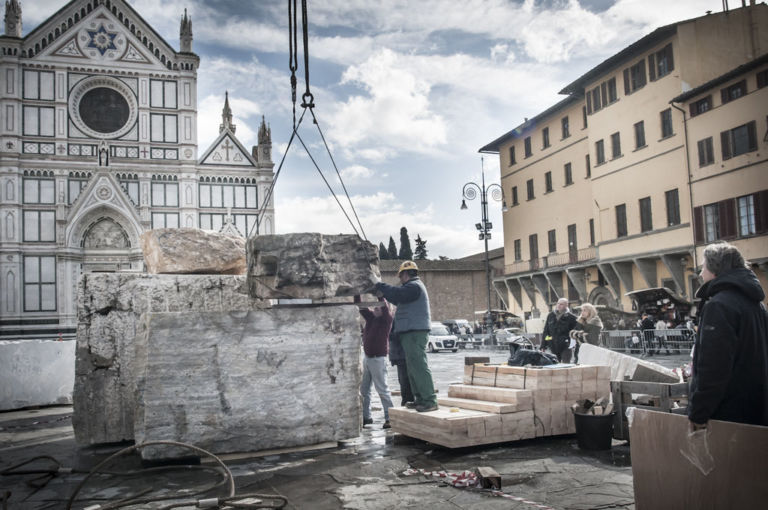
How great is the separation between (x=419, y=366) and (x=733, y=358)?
3.56 metres

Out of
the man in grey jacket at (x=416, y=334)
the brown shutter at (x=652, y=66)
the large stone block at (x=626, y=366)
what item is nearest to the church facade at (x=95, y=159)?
the brown shutter at (x=652, y=66)

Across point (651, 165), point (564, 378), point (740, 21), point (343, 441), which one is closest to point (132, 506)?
point (343, 441)

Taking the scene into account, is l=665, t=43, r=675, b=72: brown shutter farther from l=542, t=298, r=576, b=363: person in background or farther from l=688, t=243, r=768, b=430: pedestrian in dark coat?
l=688, t=243, r=768, b=430: pedestrian in dark coat

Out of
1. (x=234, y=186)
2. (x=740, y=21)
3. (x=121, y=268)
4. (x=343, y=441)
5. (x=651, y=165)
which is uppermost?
(x=740, y=21)

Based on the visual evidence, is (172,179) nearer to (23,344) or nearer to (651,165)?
(651,165)

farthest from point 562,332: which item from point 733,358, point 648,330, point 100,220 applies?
point 100,220

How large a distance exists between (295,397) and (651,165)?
24786 mm

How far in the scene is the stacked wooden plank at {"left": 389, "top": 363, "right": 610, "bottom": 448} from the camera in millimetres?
6129

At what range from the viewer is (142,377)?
6246mm

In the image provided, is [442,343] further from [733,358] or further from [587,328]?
[733,358]

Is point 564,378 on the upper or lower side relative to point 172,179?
lower

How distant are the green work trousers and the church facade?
105 feet

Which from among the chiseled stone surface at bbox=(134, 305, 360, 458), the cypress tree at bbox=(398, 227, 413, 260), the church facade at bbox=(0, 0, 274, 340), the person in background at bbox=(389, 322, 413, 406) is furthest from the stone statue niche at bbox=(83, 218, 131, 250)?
the chiseled stone surface at bbox=(134, 305, 360, 458)

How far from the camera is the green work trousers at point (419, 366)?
6664 mm
